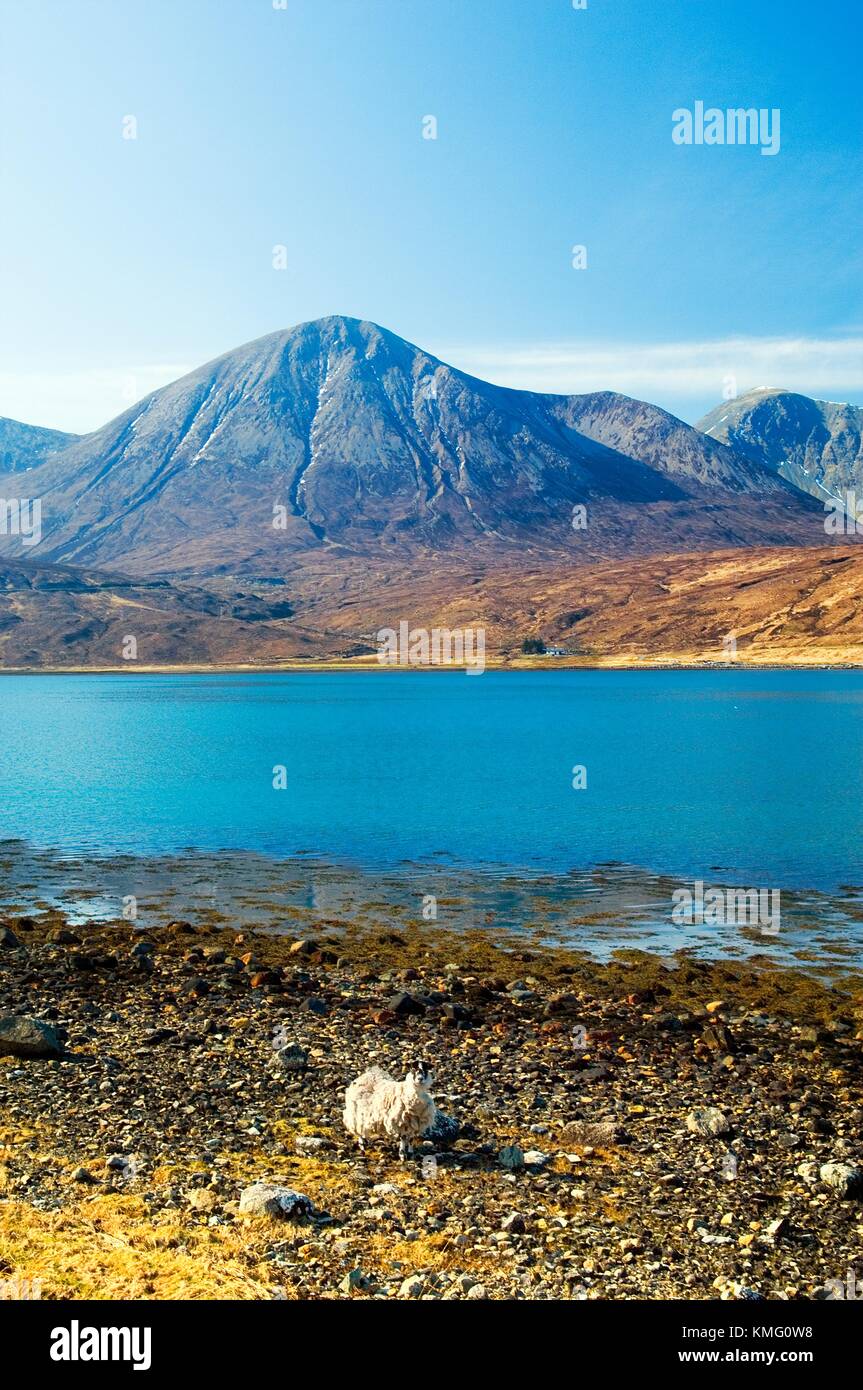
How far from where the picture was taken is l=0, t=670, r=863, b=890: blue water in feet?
151

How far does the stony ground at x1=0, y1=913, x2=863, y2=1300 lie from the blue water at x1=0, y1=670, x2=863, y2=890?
64.0 feet

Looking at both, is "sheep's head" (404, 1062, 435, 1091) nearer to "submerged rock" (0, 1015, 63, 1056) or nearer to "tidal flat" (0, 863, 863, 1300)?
"tidal flat" (0, 863, 863, 1300)

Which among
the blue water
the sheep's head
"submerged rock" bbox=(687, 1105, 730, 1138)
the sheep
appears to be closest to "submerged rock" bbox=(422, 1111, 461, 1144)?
the sheep

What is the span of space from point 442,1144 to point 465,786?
167 feet

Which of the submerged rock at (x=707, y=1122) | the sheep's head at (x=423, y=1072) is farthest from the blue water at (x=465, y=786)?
the submerged rock at (x=707, y=1122)

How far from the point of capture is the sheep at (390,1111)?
14.4 m

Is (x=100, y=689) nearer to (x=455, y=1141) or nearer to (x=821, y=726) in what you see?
(x=821, y=726)

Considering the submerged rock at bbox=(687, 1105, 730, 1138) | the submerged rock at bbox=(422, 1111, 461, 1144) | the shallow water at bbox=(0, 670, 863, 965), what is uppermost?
the submerged rock at bbox=(422, 1111, 461, 1144)

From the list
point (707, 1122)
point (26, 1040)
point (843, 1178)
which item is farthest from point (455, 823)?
point (843, 1178)

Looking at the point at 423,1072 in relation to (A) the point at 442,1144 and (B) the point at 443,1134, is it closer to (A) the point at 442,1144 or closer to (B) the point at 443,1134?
(B) the point at 443,1134

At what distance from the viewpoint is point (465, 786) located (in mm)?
65438

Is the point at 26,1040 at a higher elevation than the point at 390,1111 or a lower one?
lower
